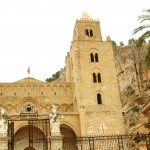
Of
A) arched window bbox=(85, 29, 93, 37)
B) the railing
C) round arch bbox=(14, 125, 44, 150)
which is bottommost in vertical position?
the railing

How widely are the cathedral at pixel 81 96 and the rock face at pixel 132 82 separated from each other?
14.8 metres

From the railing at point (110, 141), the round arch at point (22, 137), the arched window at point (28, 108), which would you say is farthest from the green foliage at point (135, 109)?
the round arch at point (22, 137)

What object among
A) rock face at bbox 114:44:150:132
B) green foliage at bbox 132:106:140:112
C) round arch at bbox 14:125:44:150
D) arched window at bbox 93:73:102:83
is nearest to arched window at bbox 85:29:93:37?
arched window at bbox 93:73:102:83

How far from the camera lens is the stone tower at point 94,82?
32312 millimetres

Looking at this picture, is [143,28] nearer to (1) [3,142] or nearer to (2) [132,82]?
(1) [3,142]

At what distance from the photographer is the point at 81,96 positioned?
33406mm

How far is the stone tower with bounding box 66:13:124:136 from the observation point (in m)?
32.3

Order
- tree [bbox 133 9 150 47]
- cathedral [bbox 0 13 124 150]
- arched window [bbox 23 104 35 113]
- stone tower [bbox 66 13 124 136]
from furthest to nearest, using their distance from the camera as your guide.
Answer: arched window [bbox 23 104 35 113]
stone tower [bbox 66 13 124 136]
cathedral [bbox 0 13 124 150]
tree [bbox 133 9 150 47]

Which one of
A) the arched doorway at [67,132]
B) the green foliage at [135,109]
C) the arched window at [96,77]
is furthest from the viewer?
the green foliage at [135,109]

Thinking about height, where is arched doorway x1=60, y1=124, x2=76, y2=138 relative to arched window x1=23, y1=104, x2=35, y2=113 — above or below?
below

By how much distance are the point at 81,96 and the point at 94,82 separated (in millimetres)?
2352

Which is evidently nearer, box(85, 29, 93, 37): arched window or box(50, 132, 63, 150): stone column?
box(50, 132, 63, 150): stone column

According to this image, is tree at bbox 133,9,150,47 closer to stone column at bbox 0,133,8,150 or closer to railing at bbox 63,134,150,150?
railing at bbox 63,134,150,150

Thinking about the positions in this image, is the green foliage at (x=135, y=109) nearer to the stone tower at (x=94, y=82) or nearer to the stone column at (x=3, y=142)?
the stone tower at (x=94, y=82)
